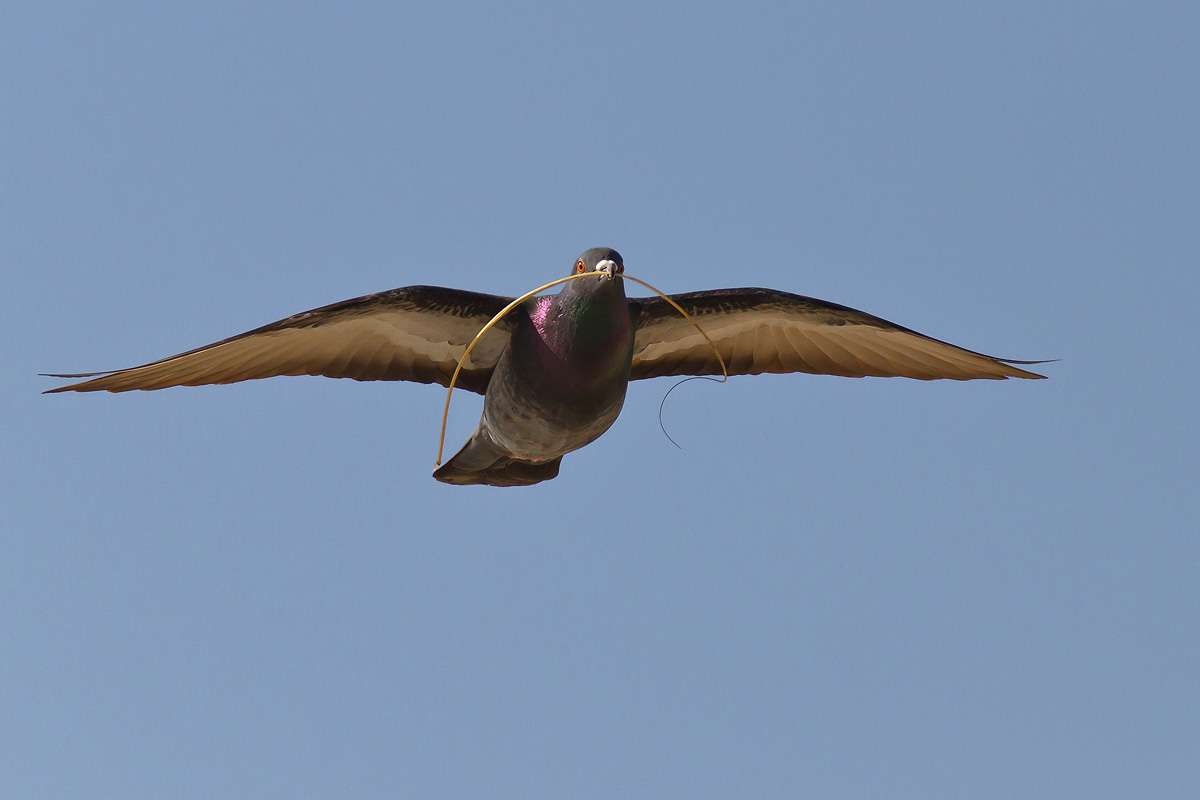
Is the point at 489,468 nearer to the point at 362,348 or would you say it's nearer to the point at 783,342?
the point at 362,348

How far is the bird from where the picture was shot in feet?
30.4

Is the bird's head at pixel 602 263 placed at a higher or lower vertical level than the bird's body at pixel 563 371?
higher

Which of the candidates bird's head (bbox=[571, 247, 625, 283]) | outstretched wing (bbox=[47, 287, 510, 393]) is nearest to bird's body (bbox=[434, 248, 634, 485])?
bird's head (bbox=[571, 247, 625, 283])

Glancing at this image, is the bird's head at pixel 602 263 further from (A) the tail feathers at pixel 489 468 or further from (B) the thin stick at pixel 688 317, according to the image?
(A) the tail feathers at pixel 489 468

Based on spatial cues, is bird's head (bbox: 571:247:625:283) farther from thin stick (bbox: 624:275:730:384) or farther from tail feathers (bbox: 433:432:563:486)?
tail feathers (bbox: 433:432:563:486)

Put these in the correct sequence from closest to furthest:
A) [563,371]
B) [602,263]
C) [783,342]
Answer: [602,263]
[563,371]
[783,342]

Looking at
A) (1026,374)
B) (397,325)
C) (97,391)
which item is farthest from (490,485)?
(1026,374)

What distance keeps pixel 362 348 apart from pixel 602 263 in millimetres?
2793

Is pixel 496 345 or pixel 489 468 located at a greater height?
pixel 496 345

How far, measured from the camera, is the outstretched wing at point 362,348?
9.37 m

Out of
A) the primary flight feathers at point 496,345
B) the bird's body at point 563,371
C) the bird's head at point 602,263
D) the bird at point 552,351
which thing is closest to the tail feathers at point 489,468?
the bird at point 552,351

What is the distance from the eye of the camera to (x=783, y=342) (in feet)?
36.7

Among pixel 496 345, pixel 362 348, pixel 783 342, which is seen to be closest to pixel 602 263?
pixel 496 345

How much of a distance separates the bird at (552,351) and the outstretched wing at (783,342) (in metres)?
0.02
